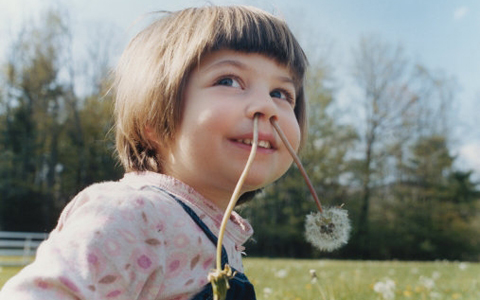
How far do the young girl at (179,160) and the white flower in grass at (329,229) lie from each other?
18cm

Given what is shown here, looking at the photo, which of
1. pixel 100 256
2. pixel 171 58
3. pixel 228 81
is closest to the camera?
pixel 100 256

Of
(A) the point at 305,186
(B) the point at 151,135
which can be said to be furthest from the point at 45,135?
(B) the point at 151,135

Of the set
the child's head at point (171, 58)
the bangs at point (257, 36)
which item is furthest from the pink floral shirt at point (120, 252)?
the bangs at point (257, 36)

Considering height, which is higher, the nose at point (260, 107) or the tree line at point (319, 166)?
the nose at point (260, 107)

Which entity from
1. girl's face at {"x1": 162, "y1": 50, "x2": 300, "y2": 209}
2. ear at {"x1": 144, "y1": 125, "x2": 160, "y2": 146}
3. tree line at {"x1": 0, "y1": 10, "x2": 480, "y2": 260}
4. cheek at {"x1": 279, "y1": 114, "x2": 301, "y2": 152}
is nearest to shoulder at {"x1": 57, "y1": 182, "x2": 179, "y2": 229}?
girl's face at {"x1": 162, "y1": 50, "x2": 300, "y2": 209}

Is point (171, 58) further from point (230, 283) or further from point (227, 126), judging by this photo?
point (230, 283)

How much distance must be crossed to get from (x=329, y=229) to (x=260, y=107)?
35 centimetres

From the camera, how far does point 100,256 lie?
2.90ft

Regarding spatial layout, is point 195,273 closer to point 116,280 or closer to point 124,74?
point 116,280

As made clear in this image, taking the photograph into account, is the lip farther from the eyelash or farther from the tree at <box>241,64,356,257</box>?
the tree at <box>241,64,356,257</box>

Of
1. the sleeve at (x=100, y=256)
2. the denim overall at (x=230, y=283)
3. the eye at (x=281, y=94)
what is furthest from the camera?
the eye at (x=281, y=94)

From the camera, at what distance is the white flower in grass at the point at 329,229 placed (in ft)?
3.73

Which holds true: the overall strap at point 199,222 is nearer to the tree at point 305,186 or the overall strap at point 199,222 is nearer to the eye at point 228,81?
the eye at point 228,81

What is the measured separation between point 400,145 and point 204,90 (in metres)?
21.7
